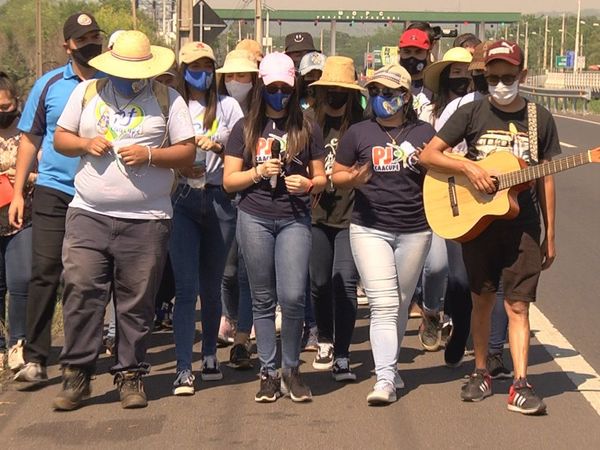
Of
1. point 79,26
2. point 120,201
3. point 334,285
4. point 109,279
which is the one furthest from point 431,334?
point 79,26

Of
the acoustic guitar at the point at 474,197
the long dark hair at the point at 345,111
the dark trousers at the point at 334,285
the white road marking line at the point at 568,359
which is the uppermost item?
the long dark hair at the point at 345,111

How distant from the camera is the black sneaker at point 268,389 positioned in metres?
7.12

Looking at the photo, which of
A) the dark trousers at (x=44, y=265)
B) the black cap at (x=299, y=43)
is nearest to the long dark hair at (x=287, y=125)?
the dark trousers at (x=44, y=265)

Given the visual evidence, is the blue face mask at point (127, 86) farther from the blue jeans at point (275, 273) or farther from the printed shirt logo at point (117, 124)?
the blue jeans at point (275, 273)

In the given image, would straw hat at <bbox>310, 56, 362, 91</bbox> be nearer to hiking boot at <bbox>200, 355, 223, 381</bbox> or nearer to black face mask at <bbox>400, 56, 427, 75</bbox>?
black face mask at <bbox>400, 56, 427, 75</bbox>

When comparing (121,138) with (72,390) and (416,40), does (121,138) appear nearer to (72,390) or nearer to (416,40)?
(72,390)

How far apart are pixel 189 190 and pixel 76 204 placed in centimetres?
76

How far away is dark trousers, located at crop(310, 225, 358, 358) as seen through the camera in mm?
7785

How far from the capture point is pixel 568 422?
6.64 meters

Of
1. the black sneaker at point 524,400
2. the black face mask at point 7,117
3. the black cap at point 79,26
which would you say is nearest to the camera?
the black sneaker at point 524,400

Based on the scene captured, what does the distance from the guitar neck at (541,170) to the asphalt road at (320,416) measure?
1.21 metres

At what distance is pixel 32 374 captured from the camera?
7445 mm

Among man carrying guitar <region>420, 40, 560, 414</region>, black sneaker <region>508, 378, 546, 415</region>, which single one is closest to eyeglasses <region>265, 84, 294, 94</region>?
man carrying guitar <region>420, 40, 560, 414</region>

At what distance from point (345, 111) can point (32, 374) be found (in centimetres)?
242
